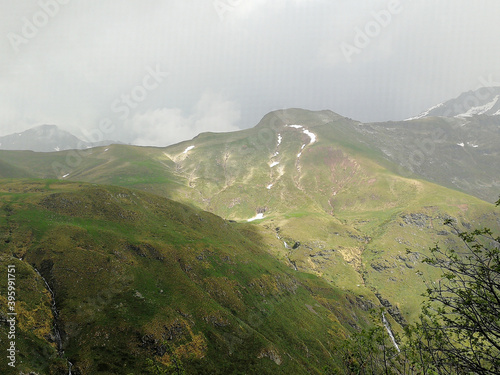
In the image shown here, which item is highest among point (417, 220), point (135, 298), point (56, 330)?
point (56, 330)

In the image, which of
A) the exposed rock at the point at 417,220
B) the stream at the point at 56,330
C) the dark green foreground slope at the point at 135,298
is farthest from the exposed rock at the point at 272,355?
the exposed rock at the point at 417,220

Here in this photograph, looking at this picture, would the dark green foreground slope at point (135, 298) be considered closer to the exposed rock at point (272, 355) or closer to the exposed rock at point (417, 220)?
the exposed rock at point (272, 355)

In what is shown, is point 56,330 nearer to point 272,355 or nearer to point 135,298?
point 135,298

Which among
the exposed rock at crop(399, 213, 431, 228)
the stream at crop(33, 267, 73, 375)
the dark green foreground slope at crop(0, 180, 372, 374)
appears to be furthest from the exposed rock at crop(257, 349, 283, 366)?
the exposed rock at crop(399, 213, 431, 228)

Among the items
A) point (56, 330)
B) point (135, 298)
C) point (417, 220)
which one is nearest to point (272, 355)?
point (135, 298)

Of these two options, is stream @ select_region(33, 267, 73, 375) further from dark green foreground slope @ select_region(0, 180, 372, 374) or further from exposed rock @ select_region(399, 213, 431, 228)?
exposed rock @ select_region(399, 213, 431, 228)

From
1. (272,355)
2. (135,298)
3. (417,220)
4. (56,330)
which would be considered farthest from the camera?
(417,220)

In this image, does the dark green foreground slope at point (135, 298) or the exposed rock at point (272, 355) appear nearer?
the dark green foreground slope at point (135, 298)

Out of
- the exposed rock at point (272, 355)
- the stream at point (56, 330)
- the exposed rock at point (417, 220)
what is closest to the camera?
the stream at point (56, 330)

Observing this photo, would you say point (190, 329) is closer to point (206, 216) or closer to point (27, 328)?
point (27, 328)

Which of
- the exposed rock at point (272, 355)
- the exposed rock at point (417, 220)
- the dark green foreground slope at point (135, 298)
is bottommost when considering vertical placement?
the exposed rock at point (417, 220)
